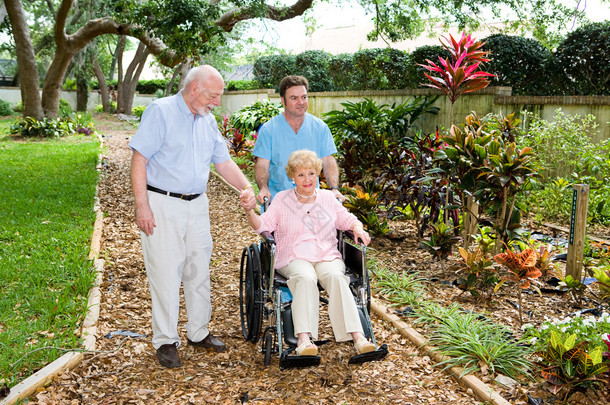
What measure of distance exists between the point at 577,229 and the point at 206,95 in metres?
2.68

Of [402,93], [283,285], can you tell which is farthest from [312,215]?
[402,93]

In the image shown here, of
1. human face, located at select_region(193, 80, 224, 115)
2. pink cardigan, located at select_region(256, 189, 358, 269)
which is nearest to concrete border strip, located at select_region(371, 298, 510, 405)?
pink cardigan, located at select_region(256, 189, 358, 269)

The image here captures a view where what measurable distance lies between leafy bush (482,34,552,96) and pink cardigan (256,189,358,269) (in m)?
5.95

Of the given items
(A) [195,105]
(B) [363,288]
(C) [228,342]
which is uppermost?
(A) [195,105]

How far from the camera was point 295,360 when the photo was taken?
9.20ft

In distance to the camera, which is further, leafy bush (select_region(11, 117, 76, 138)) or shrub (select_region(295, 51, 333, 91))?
leafy bush (select_region(11, 117, 76, 138))

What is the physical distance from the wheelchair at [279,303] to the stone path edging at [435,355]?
39 centimetres

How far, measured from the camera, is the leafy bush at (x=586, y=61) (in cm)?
717

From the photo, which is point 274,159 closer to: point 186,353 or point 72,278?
point 186,353

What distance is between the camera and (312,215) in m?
3.37

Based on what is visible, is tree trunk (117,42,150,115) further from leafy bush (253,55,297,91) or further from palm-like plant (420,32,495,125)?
palm-like plant (420,32,495,125)

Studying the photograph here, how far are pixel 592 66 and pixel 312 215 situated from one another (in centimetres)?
589

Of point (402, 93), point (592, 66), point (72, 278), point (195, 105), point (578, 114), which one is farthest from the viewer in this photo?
point (402, 93)

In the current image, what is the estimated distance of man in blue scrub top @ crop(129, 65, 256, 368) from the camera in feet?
9.64
